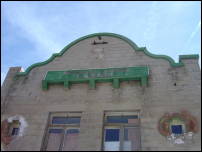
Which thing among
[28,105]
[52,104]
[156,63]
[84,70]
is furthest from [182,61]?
[28,105]

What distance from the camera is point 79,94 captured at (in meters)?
11.4

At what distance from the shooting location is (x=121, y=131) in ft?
33.1

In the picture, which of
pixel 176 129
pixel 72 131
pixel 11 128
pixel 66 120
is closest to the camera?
pixel 176 129

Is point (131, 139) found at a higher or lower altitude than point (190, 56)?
lower

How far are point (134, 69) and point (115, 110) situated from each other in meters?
2.24

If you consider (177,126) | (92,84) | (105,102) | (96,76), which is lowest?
(177,126)

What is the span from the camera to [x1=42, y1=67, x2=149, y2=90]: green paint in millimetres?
11262

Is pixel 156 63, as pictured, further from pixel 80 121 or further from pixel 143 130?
pixel 80 121

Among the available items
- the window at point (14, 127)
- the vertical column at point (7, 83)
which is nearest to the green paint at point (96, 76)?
the vertical column at point (7, 83)

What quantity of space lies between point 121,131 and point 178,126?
223cm

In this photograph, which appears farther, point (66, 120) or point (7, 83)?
point (7, 83)

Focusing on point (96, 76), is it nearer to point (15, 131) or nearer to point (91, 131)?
point (91, 131)

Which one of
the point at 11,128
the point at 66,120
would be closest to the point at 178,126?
the point at 66,120

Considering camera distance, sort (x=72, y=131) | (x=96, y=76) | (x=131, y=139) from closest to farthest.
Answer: (x=131, y=139)
(x=72, y=131)
(x=96, y=76)
